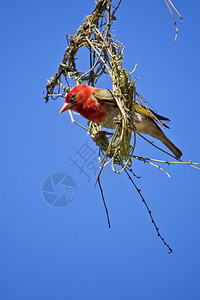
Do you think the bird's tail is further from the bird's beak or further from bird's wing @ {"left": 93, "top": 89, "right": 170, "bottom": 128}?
the bird's beak

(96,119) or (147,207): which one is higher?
(96,119)

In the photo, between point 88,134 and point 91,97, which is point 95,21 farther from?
point 88,134

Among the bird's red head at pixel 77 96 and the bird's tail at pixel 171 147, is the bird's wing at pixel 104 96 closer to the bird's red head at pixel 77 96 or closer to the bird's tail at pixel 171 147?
the bird's red head at pixel 77 96

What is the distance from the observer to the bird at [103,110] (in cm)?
203

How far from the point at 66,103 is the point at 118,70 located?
51cm

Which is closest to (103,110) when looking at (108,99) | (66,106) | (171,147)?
(108,99)

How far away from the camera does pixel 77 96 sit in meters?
2.12

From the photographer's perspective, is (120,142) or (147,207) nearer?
(120,142)

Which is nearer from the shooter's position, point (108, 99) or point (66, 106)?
point (108, 99)

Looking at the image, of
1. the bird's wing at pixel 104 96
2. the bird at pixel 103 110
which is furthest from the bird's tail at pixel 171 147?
the bird's wing at pixel 104 96

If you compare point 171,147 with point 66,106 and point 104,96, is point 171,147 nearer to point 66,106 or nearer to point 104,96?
point 104,96

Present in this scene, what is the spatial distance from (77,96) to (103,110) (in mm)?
168

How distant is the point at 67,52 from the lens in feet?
7.23

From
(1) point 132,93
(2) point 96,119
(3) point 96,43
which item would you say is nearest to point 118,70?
(1) point 132,93
